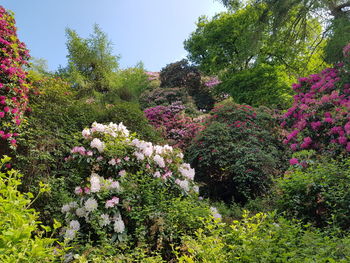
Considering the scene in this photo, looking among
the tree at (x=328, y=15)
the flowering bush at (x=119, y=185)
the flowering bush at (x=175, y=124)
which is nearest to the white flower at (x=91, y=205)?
the flowering bush at (x=119, y=185)

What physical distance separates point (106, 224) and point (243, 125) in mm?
5642

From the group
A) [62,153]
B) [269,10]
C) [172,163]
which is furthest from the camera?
[269,10]

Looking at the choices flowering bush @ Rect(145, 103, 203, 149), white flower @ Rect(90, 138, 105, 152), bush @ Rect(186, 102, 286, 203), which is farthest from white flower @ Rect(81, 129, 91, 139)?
flowering bush @ Rect(145, 103, 203, 149)

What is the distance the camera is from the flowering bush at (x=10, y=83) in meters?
5.48

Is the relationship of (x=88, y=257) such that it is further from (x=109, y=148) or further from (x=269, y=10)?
(x=269, y=10)

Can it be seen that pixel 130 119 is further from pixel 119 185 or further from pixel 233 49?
pixel 233 49

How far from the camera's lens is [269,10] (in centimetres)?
1088

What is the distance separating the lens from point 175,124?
35.4 ft

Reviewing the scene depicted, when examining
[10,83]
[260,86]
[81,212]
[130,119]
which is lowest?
[81,212]

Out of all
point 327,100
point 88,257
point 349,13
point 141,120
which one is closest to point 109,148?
point 88,257

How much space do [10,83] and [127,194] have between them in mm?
3810

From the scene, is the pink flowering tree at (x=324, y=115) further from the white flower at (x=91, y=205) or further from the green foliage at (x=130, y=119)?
the white flower at (x=91, y=205)

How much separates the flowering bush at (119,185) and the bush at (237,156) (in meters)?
2.55

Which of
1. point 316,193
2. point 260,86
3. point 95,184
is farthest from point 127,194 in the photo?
point 260,86
